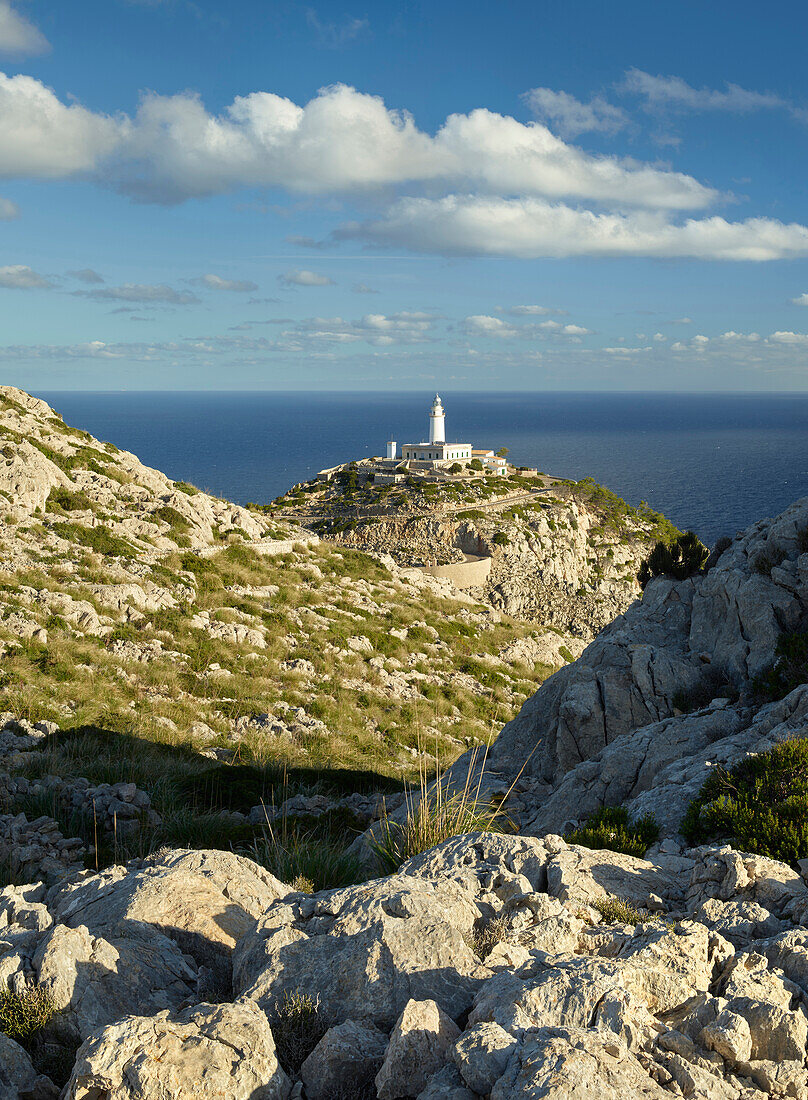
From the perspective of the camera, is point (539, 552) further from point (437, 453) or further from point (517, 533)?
point (437, 453)

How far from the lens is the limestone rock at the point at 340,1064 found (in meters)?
3.92

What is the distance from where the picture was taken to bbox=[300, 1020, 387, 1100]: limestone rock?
12.9ft

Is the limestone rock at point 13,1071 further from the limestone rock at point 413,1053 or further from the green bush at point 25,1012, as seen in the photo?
the limestone rock at point 413,1053

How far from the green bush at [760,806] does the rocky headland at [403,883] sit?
0.14 feet

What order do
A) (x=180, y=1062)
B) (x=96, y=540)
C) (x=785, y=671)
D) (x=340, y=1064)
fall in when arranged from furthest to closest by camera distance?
(x=96, y=540)
(x=785, y=671)
(x=340, y=1064)
(x=180, y=1062)

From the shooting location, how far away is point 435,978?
458 cm

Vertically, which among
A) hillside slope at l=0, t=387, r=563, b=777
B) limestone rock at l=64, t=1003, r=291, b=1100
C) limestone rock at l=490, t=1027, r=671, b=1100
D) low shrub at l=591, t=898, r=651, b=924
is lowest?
hillside slope at l=0, t=387, r=563, b=777

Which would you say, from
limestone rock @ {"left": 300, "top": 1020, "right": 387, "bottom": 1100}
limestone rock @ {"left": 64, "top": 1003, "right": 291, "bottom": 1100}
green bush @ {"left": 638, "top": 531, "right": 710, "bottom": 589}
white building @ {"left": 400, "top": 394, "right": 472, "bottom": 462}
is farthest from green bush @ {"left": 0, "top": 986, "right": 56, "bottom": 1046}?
white building @ {"left": 400, "top": 394, "right": 472, "bottom": 462}

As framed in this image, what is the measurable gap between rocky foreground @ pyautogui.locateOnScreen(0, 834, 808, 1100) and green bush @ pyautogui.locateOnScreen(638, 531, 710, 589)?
11041 mm

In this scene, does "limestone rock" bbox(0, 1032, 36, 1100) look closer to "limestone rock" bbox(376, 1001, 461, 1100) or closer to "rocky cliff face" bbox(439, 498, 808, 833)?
"limestone rock" bbox(376, 1001, 461, 1100)

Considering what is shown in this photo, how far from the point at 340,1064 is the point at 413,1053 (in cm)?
47

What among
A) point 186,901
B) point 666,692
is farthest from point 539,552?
point 186,901

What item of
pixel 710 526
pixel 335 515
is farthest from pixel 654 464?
pixel 335 515

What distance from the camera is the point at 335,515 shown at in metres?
80.3
